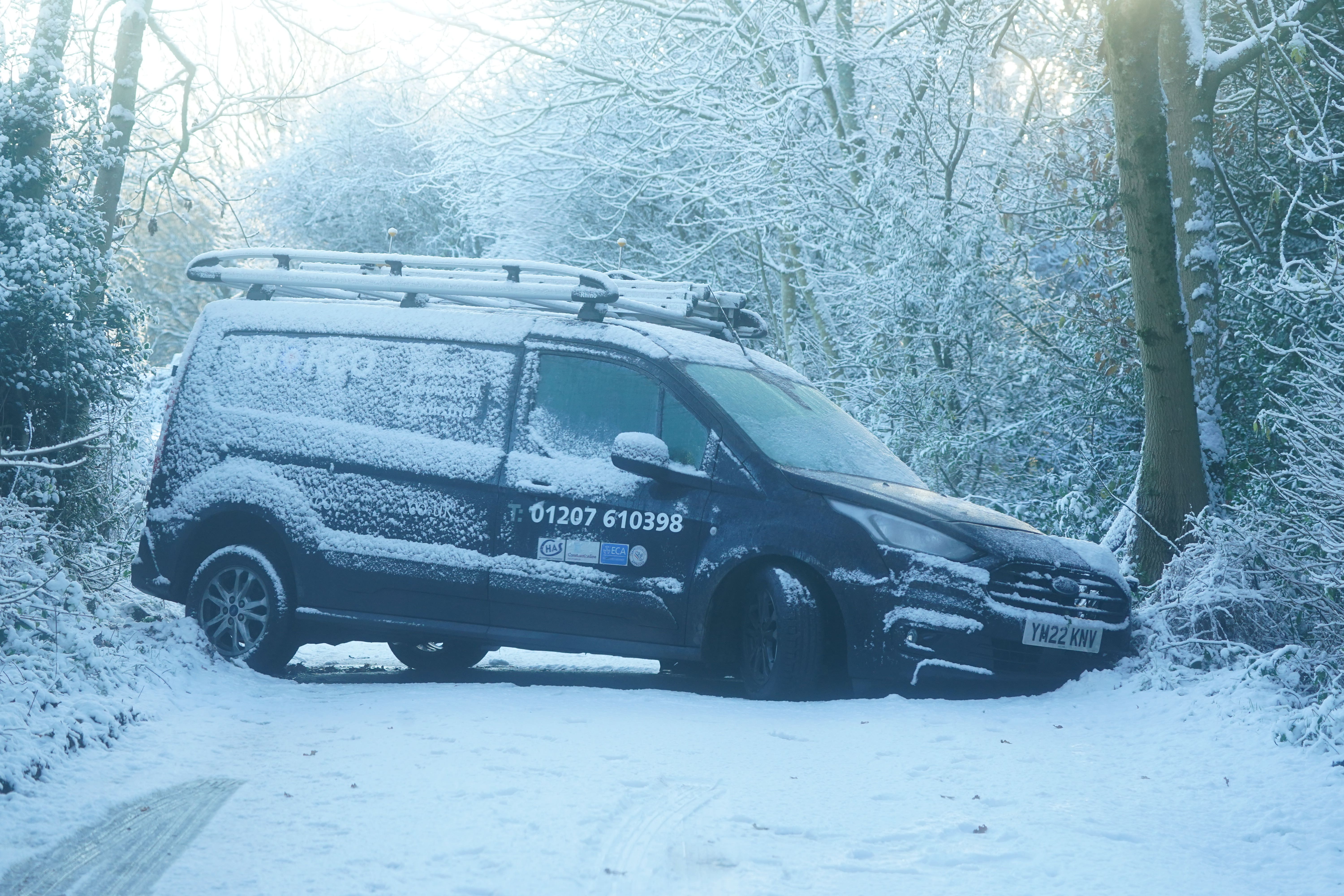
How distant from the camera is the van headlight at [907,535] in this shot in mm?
6555

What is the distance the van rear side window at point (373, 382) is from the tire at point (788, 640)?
1.82 meters

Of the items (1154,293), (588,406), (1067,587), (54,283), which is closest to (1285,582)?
(1067,587)

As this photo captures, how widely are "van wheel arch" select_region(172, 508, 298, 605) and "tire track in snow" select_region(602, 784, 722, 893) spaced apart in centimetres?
378

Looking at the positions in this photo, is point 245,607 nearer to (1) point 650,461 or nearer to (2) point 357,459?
(2) point 357,459

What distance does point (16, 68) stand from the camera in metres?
9.69

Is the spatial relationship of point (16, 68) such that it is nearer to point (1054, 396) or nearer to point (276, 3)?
point (276, 3)

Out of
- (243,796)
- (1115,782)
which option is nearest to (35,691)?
(243,796)

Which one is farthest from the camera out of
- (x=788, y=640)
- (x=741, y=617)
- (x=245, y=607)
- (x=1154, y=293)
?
(x=1154, y=293)

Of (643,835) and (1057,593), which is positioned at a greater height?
(1057,593)

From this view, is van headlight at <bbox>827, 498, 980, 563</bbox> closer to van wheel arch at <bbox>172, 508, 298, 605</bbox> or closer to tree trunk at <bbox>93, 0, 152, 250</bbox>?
van wheel arch at <bbox>172, 508, 298, 605</bbox>

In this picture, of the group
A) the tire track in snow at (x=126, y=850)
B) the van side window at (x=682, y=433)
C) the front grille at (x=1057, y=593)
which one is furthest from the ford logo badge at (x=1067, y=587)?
the tire track in snow at (x=126, y=850)

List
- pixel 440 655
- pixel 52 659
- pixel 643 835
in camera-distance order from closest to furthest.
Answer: pixel 643 835, pixel 52 659, pixel 440 655

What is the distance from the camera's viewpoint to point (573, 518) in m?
7.26

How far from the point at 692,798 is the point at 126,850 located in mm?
1880
